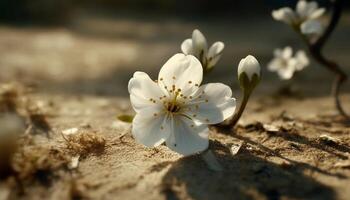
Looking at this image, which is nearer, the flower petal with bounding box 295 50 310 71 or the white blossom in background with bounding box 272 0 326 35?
the white blossom in background with bounding box 272 0 326 35

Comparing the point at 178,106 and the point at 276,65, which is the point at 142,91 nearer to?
the point at 178,106

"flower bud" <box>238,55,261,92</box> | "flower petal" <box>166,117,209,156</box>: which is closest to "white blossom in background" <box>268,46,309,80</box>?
"flower bud" <box>238,55,261,92</box>

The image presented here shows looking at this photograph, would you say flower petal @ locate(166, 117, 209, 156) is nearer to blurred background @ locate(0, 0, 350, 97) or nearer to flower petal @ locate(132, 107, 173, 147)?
flower petal @ locate(132, 107, 173, 147)

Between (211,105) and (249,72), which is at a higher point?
(249,72)

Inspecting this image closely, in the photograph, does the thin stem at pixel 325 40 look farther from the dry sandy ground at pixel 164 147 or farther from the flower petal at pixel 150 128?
the flower petal at pixel 150 128

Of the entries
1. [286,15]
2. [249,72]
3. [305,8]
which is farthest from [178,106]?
[305,8]

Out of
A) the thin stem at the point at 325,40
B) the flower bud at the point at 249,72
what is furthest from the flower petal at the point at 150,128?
the thin stem at the point at 325,40

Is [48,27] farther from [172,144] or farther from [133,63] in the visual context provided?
[172,144]
